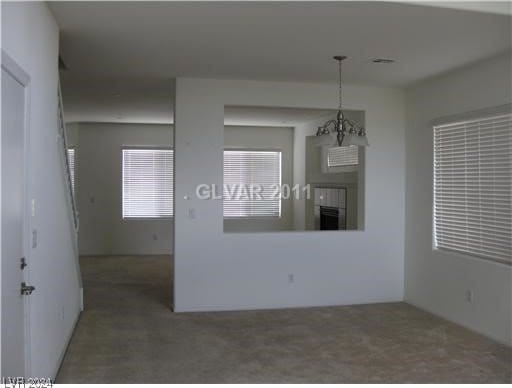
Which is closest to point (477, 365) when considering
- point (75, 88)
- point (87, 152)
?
point (75, 88)

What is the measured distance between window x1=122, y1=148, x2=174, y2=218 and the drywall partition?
450 cm

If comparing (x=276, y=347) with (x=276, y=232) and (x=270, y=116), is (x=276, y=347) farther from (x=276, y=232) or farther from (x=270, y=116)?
(x=270, y=116)

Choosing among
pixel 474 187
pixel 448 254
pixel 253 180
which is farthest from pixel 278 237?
pixel 253 180

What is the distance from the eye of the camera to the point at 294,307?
19.7 ft

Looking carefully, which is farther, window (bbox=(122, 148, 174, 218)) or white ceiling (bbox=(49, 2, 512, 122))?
window (bbox=(122, 148, 174, 218))

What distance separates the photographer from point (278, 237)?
599cm

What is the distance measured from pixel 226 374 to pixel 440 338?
2.11 m

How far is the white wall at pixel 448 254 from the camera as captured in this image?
15.4 feet

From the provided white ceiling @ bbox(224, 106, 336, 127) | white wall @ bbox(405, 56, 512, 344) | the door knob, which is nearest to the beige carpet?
white wall @ bbox(405, 56, 512, 344)

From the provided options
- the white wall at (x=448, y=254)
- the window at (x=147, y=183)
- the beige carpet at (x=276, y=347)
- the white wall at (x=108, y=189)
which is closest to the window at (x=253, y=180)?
the window at (x=147, y=183)

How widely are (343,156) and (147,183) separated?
13.3 feet

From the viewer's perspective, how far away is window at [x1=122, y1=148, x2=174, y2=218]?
403 inches

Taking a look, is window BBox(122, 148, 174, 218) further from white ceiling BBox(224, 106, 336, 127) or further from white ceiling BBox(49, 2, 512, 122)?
white ceiling BBox(49, 2, 512, 122)

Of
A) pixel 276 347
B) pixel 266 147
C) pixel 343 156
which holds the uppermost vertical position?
pixel 266 147
